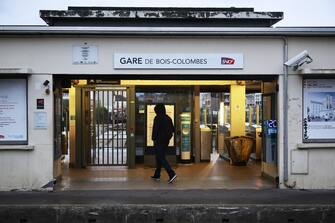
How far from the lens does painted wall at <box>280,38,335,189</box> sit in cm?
1162

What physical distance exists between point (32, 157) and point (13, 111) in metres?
1.09

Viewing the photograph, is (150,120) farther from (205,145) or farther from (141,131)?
(205,145)

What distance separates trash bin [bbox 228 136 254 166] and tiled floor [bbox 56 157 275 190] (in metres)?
0.28

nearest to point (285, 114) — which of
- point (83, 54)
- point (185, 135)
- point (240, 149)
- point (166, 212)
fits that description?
point (166, 212)

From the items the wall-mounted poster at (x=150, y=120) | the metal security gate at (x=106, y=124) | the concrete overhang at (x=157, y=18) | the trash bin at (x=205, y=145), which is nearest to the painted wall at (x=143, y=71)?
the concrete overhang at (x=157, y=18)

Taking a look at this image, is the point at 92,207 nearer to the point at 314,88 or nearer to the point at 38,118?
the point at 38,118

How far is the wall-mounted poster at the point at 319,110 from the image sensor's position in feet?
38.6

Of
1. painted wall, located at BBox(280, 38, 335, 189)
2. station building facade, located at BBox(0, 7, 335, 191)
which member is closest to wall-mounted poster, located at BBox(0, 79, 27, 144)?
station building facade, located at BBox(0, 7, 335, 191)

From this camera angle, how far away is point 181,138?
16078mm

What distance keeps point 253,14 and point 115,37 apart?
358 centimetres

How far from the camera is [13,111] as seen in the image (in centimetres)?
1150

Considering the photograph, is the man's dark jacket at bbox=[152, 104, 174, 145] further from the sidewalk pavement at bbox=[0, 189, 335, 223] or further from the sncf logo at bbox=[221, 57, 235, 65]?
the sidewalk pavement at bbox=[0, 189, 335, 223]

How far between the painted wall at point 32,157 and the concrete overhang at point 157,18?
79.6 inches

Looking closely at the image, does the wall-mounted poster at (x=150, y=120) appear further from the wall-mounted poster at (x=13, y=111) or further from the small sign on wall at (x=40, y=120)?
the wall-mounted poster at (x=13, y=111)
